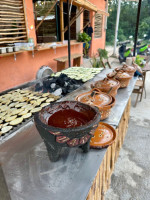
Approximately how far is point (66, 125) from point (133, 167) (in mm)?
1700

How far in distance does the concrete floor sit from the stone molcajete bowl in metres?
1.22

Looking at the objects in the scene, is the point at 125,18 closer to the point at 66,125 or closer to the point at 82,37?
the point at 82,37

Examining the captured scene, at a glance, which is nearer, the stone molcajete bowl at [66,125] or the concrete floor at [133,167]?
the stone molcajete bowl at [66,125]

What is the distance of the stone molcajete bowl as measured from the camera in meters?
0.83

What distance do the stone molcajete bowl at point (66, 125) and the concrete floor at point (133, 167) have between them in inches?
47.9

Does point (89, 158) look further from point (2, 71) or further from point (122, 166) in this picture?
point (2, 71)

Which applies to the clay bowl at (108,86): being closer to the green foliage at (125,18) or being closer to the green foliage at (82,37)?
the green foliage at (82,37)

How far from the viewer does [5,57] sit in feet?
12.4

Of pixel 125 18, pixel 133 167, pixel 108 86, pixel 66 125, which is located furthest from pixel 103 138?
pixel 125 18

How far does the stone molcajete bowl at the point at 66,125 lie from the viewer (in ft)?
2.73

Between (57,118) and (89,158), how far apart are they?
13.9 inches

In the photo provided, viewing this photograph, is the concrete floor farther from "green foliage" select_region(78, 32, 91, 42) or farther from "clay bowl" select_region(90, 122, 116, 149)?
"green foliage" select_region(78, 32, 91, 42)

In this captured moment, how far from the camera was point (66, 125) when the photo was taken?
102 cm

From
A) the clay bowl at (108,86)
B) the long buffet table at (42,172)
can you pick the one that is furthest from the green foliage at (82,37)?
the long buffet table at (42,172)
